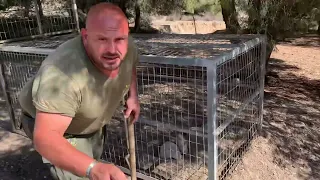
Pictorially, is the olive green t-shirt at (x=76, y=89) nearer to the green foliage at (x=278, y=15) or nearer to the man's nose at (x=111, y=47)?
the man's nose at (x=111, y=47)

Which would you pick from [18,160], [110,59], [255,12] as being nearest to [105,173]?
[110,59]

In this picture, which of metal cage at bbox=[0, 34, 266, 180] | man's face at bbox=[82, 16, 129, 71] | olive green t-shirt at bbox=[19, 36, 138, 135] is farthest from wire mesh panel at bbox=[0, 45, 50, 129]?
man's face at bbox=[82, 16, 129, 71]

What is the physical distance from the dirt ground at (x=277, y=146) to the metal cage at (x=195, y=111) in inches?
7.0

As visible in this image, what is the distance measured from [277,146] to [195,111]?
3.05ft

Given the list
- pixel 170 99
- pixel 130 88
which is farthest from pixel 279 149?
pixel 130 88

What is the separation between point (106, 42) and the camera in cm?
142

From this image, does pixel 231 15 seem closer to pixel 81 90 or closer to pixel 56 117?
pixel 81 90

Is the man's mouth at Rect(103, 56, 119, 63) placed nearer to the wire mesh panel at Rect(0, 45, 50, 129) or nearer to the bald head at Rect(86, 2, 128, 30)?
the bald head at Rect(86, 2, 128, 30)

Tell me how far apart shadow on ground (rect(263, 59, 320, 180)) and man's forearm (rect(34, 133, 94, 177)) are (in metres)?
2.29

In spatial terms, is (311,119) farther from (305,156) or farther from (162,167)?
(162,167)

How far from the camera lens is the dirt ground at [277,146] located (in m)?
2.89

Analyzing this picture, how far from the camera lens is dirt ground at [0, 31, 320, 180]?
2.89 m

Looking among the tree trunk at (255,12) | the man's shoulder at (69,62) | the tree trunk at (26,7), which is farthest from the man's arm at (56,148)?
the tree trunk at (26,7)

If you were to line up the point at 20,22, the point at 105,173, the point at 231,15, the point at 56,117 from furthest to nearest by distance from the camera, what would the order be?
the point at 20,22, the point at 231,15, the point at 56,117, the point at 105,173
